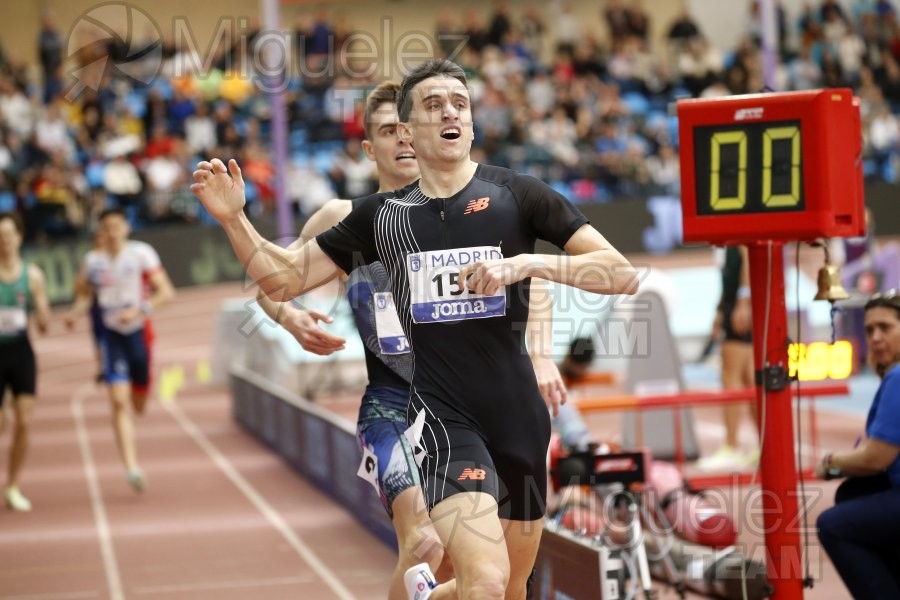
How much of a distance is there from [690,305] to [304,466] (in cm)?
799

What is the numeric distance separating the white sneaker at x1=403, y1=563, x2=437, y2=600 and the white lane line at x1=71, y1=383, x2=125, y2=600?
3489 mm

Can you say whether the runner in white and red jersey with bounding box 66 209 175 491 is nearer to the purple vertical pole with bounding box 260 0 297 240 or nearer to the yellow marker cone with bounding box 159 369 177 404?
the purple vertical pole with bounding box 260 0 297 240

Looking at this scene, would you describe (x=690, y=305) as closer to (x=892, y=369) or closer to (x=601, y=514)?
(x=601, y=514)

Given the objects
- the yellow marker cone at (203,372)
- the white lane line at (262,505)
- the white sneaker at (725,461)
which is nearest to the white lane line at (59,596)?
the white lane line at (262,505)

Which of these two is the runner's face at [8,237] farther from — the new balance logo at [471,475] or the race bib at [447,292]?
the new balance logo at [471,475]

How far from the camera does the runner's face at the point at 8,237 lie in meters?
10.5

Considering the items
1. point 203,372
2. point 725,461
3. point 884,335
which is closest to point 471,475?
point 884,335

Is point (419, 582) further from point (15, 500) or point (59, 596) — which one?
point (15, 500)

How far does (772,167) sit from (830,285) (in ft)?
1.89

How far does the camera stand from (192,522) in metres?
10.1

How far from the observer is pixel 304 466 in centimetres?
1180

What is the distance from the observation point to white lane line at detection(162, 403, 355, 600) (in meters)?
8.15

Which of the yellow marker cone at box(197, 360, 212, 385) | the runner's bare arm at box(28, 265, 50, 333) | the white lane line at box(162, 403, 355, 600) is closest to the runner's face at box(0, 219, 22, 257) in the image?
the runner's bare arm at box(28, 265, 50, 333)

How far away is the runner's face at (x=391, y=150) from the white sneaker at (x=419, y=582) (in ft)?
5.38
